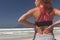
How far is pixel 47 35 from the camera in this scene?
2447 millimetres

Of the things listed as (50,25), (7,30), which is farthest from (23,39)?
(50,25)

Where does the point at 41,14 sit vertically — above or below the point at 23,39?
above

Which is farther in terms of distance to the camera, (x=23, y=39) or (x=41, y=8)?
(x=23, y=39)

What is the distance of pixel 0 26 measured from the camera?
38.9ft

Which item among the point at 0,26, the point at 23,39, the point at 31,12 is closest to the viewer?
the point at 31,12

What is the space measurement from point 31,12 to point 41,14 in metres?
0.11

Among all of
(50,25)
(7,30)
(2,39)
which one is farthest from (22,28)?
(50,25)

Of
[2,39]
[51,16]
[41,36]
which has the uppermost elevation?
[51,16]

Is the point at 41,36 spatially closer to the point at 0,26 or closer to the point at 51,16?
the point at 51,16

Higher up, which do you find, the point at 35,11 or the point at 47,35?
the point at 35,11

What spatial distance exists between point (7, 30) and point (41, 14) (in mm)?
9583

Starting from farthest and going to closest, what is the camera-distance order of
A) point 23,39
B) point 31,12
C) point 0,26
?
point 0,26 < point 23,39 < point 31,12

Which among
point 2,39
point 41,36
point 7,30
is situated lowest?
point 7,30

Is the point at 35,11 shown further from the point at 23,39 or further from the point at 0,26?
the point at 0,26
